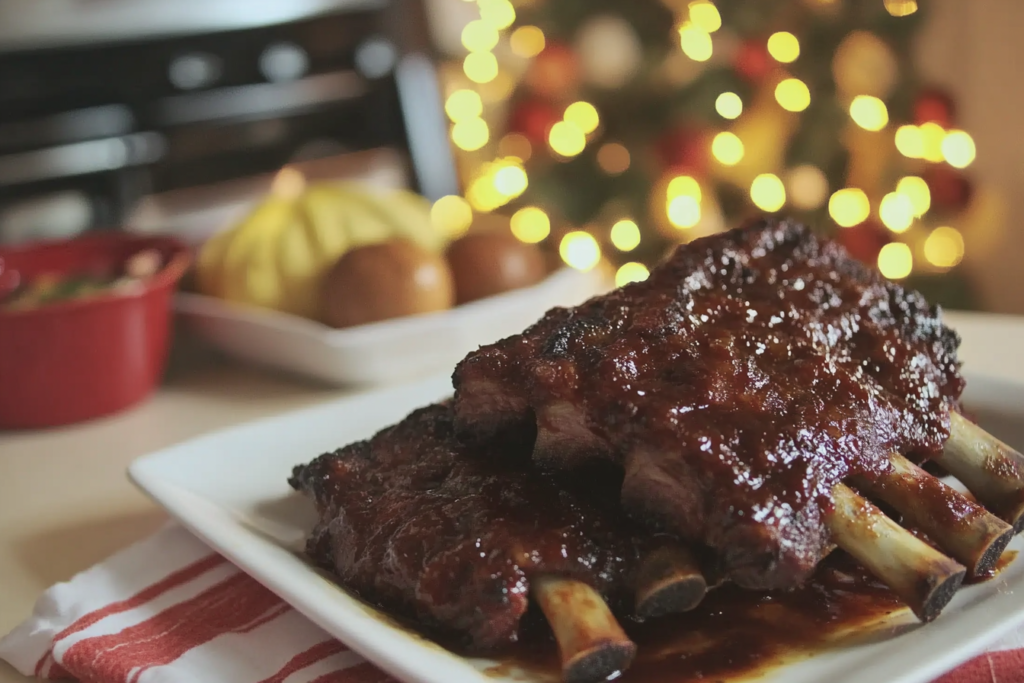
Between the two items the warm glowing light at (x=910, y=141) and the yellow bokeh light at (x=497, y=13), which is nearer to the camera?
the warm glowing light at (x=910, y=141)

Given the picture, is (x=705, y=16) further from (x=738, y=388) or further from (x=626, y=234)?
(x=738, y=388)

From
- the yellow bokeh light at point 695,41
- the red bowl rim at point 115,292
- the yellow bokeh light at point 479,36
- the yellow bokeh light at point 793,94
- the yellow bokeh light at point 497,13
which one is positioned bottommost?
the red bowl rim at point 115,292

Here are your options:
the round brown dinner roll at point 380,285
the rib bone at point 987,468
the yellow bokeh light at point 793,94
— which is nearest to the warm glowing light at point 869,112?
the yellow bokeh light at point 793,94

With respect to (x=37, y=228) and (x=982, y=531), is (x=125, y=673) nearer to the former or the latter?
(x=982, y=531)

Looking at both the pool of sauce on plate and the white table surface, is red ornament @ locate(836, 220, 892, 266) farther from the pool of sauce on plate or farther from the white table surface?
the pool of sauce on plate

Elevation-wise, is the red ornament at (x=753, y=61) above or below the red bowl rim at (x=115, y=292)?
above

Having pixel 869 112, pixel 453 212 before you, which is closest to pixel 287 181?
pixel 453 212

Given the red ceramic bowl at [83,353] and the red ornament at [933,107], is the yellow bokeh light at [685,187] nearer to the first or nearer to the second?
the red ornament at [933,107]
